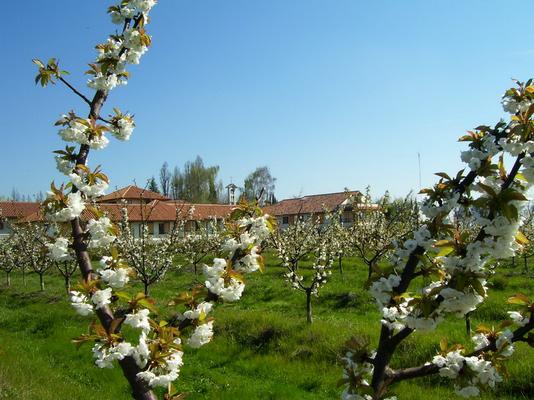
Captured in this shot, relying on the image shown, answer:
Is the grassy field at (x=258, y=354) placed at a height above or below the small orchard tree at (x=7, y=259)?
below

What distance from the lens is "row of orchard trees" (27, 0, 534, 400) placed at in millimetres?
2299

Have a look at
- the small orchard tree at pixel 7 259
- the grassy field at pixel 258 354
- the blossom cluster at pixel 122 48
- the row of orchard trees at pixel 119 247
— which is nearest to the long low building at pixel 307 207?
the row of orchard trees at pixel 119 247

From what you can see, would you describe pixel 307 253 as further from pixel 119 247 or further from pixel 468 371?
pixel 468 371

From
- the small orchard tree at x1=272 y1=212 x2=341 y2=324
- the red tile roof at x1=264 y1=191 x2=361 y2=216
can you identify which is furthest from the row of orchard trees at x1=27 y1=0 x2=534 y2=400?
the red tile roof at x1=264 y1=191 x2=361 y2=216

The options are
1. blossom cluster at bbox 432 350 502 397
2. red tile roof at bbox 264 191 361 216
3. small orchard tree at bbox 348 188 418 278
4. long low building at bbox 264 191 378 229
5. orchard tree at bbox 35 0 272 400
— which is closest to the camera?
blossom cluster at bbox 432 350 502 397

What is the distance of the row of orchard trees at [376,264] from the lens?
2299 millimetres

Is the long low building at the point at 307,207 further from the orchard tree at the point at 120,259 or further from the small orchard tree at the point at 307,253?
the orchard tree at the point at 120,259

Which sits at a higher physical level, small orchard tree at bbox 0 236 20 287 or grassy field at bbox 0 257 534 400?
small orchard tree at bbox 0 236 20 287

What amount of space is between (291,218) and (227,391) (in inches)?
2069

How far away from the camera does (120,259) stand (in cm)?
348

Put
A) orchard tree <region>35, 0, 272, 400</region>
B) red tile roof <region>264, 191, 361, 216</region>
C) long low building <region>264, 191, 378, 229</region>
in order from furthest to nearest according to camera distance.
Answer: red tile roof <region>264, 191, 361, 216</region>, long low building <region>264, 191, 378, 229</region>, orchard tree <region>35, 0, 272, 400</region>

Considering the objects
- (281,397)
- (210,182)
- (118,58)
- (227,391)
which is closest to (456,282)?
(118,58)

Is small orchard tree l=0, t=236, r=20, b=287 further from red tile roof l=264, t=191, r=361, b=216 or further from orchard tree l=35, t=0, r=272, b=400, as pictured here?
red tile roof l=264, t=191, r=361, b=216

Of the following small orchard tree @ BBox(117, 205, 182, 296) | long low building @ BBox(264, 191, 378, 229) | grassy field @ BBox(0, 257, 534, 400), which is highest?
long low building @ BBox(264, 191, 378, 229)
